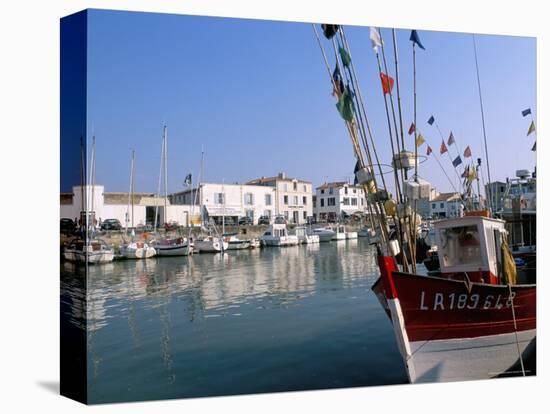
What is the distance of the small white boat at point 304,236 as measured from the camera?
24.2 m

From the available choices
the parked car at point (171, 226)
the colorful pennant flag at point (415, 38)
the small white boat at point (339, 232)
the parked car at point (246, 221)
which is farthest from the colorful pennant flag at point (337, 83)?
the small white boat at point (339, 232)

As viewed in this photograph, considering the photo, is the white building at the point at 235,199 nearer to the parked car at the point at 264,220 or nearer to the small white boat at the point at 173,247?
the parked car at the point at 264,220

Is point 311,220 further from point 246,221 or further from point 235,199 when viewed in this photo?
point 235,199

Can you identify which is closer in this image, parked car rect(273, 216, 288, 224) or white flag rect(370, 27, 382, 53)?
white flag rect(370, 27, 382, 53)

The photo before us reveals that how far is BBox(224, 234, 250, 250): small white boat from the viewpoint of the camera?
78.6ft

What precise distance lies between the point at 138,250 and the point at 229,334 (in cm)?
1420

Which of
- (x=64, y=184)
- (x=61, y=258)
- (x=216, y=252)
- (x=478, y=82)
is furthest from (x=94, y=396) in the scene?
(x=216, y=252)

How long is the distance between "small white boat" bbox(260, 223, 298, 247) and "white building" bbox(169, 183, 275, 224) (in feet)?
4.51

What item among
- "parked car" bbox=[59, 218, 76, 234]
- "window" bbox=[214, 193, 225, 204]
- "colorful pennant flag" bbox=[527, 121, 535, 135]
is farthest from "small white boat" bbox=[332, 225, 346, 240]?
"parked car" bbox=[59, 218, 76, 234]

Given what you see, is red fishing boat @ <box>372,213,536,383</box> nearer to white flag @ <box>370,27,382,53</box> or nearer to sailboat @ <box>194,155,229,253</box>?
Answer: white flag @ <box>370,27,382,53</box>

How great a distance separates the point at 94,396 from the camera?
4.92 meters

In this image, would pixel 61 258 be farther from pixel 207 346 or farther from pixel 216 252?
pixel 216 252

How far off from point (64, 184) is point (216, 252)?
788 inches

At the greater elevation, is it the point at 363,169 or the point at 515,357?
the point at 363,169
